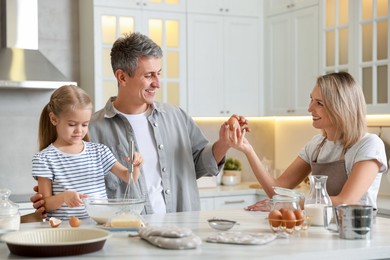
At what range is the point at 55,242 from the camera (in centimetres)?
229

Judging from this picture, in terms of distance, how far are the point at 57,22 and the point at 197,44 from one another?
111cm

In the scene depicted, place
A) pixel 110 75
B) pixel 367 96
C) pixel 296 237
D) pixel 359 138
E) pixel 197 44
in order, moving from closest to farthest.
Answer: pixel 296 237, pixel 359 138, pixel 367 96, pixel 110 75, pixel 197 44

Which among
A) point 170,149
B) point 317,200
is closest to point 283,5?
point 170,149

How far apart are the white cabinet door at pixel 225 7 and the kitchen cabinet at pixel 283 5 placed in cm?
10

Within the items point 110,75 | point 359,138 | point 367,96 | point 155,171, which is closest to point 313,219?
point 359,138

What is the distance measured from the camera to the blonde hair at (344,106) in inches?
123

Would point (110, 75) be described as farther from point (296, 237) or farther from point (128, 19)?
point (296, 237)

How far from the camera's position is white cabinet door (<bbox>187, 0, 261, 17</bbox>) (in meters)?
5.60

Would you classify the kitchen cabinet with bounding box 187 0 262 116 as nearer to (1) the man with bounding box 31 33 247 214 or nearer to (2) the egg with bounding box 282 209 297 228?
(1) the man with bounding box 31 33 247 214

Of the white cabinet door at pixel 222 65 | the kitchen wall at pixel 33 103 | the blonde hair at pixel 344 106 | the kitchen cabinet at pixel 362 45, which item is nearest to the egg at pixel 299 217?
the blonde hair at pixel 344 106

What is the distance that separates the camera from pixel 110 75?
5266 mm

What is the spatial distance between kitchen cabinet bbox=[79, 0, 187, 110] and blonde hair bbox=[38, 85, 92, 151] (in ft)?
6.58

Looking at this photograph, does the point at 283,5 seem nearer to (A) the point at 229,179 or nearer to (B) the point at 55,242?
(A) the point at 229,179

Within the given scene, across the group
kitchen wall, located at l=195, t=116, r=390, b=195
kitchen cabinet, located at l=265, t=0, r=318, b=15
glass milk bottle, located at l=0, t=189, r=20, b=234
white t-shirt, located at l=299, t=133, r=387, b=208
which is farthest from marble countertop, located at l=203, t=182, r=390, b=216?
glass milk bottle, located at l=0, t=189, r=20, b=234
